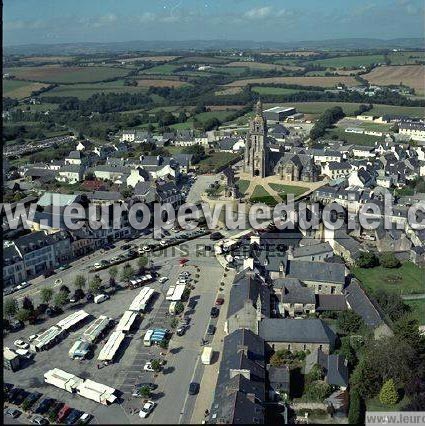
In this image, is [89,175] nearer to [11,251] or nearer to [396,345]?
[11,251]

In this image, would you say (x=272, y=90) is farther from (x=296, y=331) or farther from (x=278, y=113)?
(x=296, y=331)

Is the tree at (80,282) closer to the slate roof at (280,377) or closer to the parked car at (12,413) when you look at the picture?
the parked car at (12,413)

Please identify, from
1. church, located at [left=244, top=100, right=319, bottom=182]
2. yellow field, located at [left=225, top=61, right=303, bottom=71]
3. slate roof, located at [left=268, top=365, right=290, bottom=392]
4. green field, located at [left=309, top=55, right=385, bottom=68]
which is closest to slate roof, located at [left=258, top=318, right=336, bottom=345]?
slate roof, located at [left=268, top=365, right=290, bottom=392]

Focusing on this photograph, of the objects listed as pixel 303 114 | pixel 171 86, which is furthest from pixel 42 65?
pixel 303 114

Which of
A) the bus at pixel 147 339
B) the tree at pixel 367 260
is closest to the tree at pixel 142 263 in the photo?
the bus at pixel 147 339

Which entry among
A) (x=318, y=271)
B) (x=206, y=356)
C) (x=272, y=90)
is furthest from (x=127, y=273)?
(x=272, y=90)

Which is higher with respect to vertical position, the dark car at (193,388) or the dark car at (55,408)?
the dark car at (193,388)
